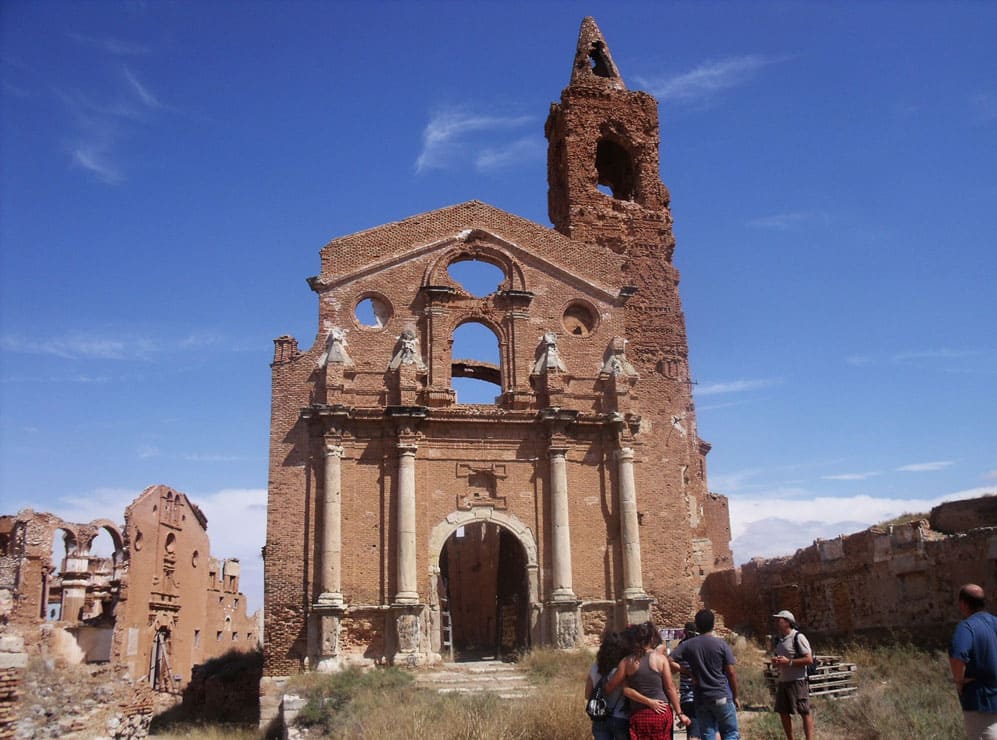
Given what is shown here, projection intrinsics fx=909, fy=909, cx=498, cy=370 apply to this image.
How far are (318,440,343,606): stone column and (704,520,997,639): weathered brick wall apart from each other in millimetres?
10064

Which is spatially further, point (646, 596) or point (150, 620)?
point (150, 620)

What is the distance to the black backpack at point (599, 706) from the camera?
23.2 ft

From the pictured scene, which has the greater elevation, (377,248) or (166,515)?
(377,248)

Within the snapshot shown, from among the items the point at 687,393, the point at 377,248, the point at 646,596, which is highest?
the point at 377,248

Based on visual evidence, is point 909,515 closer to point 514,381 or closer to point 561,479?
point 561,479

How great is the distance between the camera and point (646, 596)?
18.7 metres

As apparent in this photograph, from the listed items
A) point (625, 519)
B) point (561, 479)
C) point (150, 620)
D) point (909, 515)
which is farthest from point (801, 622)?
point (150, 620)

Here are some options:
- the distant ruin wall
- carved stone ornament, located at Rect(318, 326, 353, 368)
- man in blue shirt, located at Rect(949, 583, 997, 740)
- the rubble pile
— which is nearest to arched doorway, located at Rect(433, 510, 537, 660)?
carved stone ornament, located at Rect(318, 326, 353, 368)

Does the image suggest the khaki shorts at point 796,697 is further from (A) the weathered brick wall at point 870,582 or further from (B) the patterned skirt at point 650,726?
(A) the weathered brick wall at point 870,582

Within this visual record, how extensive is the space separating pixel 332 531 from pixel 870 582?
10.7 m

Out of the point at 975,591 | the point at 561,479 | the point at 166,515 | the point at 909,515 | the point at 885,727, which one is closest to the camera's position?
the point at 975,591

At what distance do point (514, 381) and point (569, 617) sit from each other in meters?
5.11

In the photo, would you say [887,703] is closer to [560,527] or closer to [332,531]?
[560,527]

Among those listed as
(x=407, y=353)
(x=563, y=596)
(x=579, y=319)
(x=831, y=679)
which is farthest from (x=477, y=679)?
(x=579, y=319)
